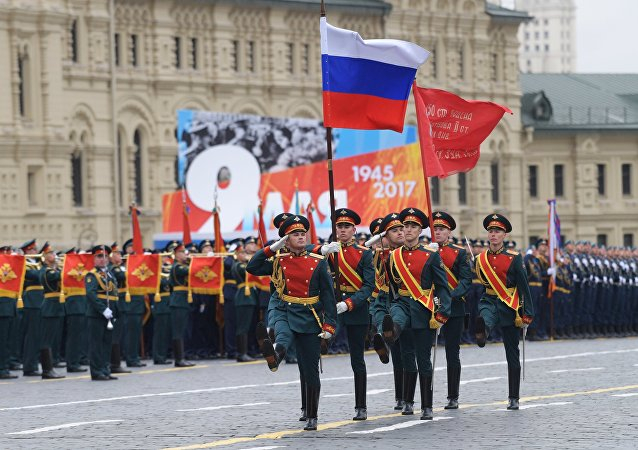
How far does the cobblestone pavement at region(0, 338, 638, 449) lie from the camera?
15.7 m

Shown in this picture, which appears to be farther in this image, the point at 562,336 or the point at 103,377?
the point at 562,336

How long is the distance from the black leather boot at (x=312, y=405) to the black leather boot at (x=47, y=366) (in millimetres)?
8805

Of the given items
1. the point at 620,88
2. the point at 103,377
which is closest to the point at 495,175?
the point at 620,88

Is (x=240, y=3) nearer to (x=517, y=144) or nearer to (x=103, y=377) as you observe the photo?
(x=517, y=144)

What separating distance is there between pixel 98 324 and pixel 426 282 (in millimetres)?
7721

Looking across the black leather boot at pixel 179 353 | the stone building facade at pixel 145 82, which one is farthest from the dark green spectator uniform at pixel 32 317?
the stone building facade at pixel 145 82

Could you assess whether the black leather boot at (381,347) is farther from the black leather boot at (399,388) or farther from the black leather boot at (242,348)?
A: the black leather boot at (242,348)

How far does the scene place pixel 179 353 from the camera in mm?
26922

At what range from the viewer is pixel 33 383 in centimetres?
2383

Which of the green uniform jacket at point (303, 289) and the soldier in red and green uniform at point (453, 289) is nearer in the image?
the green uniform jacket at point (303, 289)

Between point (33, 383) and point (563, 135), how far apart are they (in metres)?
48.2

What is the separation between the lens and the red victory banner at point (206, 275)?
28.3 metres

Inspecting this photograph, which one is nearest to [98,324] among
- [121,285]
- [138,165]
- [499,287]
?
[121,285]

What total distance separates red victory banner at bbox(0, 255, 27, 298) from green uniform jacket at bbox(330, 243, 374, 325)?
8801 mm
